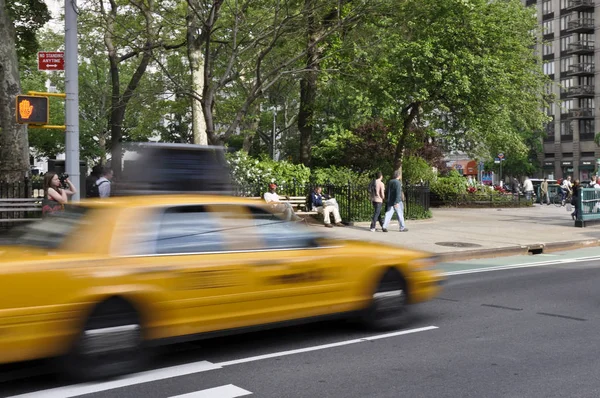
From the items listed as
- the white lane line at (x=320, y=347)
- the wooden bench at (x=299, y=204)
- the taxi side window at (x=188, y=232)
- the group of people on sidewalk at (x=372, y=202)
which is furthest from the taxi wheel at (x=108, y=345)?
the wooden bench at (x=299, y=204)

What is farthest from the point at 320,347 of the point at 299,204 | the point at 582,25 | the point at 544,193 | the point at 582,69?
the point at 582,25

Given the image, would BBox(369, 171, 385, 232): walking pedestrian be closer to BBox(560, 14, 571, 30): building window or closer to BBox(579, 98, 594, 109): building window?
A: BBox(579, 98, 594, 109): building window

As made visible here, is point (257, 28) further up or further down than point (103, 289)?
further up

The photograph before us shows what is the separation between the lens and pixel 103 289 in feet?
16.1

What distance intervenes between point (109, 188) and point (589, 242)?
1192 cm

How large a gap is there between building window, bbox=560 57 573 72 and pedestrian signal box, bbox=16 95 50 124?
7575cm

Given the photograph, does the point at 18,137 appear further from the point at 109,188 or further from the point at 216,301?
the point at 216,301

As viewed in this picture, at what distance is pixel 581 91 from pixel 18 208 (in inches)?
2835

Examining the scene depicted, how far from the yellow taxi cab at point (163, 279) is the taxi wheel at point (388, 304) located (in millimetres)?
14

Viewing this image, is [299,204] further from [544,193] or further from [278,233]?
[544,193]

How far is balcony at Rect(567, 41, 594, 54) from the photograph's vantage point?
74250 millimetres

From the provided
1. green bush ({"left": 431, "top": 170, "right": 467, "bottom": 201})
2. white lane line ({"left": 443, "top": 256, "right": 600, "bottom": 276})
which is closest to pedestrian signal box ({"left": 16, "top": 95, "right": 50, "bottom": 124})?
white lane line ({"left": 443, "top": 256, "right": 600, "bottom": 276})

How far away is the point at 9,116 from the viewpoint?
1698cm

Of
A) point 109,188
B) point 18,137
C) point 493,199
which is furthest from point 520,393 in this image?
point 493,199
